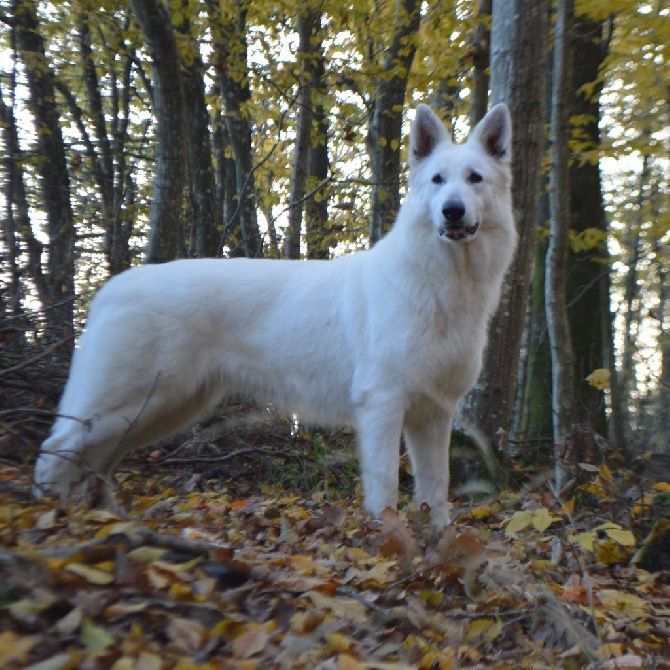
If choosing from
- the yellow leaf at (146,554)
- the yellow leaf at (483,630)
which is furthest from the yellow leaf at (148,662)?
the yellow leaf at (483,630)

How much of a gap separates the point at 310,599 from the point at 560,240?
5.03m

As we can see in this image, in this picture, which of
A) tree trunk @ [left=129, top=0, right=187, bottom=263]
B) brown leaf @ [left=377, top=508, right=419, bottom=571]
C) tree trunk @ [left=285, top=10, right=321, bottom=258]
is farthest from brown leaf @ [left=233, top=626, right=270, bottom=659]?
tree trunk @ [left=285, top=10, right=321, bottom=258]

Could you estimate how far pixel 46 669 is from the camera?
148 centimetres

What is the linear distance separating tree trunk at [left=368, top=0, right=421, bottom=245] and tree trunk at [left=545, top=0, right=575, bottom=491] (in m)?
2.66

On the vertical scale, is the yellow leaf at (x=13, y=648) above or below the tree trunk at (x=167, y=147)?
below

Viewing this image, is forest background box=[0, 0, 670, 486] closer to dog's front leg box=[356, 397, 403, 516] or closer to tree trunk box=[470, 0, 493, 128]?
tree trunk box=[470, 0, 493, 128]

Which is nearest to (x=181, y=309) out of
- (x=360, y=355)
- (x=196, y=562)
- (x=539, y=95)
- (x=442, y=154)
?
(x=360, y=355)

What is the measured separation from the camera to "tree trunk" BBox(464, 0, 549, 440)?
5.48 metres

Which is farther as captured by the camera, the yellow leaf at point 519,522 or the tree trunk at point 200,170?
the tree trunk at point 200,170

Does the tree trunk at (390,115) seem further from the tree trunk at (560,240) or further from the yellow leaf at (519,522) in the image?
the yellow leaf at (519,522)

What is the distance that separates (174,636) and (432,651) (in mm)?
790

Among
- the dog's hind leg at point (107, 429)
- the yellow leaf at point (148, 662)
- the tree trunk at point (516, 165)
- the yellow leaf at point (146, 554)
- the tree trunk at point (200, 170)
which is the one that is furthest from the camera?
the tree trunk at point (200, 170)

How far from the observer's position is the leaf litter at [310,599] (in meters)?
1.73

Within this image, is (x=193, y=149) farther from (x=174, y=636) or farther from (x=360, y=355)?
(x=174, y=636)
